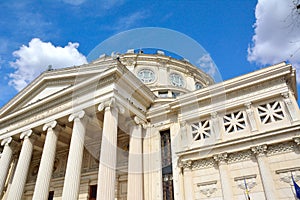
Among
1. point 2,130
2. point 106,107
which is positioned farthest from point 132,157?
point 2,130

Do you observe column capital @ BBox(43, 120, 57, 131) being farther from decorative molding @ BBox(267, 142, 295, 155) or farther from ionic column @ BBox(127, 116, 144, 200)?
decorative molding @ BBox(267, 142, 295, 155)

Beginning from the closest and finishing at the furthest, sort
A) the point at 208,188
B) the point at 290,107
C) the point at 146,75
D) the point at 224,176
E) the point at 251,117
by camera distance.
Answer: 1. the point at 290,107
2. the point at 224,176
3. the point at 208,188
4. the point at 251,117
5. the point at 146,75

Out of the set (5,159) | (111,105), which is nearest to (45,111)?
(5,159)

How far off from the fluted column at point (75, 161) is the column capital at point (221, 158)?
674cm

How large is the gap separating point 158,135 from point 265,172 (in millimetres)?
6081

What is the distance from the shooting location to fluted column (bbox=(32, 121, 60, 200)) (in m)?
12.2

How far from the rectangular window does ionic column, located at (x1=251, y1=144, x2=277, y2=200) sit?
4.50 meters

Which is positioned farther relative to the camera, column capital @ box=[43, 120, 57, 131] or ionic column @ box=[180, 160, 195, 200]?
column capital @ box=[43, 120, 57, 131]

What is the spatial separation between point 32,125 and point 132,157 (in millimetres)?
7195

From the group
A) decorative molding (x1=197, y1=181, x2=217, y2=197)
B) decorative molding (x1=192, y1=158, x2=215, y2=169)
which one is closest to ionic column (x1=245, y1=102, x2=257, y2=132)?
decorative molding (x1=192, y1=158, x2=215, y2=169)

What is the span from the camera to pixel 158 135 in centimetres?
1404

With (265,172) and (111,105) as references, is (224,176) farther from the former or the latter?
(111,105)

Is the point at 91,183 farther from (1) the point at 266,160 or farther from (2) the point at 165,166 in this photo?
(1) the point at 266,160

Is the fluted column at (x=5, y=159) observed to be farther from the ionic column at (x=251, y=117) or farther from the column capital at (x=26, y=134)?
the ionic column at (x=251, y=117)
